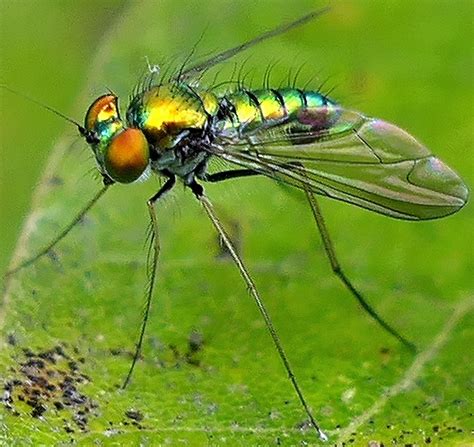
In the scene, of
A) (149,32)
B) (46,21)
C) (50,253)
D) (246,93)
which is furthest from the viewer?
(46,21)

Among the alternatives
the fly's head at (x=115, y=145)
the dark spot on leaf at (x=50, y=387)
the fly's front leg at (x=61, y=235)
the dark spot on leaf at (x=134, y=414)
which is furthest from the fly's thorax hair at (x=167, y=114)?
the dark spot on leaf at (x=134, y=414)

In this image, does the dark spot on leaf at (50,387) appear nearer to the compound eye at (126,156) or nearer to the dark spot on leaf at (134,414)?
the dark spot on leaf at (134,414)

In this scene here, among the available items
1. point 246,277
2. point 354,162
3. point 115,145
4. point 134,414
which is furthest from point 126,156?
point 134,414

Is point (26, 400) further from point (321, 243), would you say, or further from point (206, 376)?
point (321, 243)

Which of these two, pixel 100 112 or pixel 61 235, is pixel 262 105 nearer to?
A: pixel 100 112

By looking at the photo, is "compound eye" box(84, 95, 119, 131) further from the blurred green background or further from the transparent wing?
the transparent wing

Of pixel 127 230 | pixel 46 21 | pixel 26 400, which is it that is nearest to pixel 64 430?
pixel 26 400
